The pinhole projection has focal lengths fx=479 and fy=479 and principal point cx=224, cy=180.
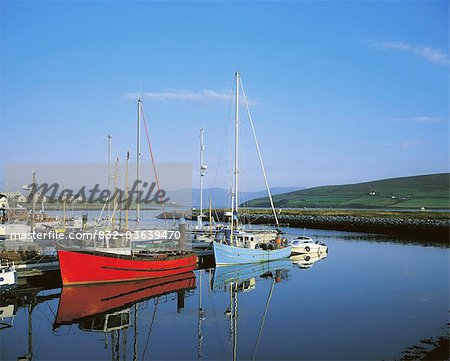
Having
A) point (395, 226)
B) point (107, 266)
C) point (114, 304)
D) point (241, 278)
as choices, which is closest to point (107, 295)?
point (114, 304)

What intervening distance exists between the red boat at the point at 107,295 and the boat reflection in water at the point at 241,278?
267 centimetres

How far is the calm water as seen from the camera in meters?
20.4

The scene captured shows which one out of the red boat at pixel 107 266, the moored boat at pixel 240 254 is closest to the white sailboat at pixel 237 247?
the moored boat at pixel 240 254

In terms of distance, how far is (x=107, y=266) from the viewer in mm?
31219

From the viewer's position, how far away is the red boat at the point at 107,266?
3009cm

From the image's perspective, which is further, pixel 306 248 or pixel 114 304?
pixel 306 248

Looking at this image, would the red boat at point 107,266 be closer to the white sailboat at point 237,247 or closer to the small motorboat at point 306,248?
the white sailboat at point 237,247

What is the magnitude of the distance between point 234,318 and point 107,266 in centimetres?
1005

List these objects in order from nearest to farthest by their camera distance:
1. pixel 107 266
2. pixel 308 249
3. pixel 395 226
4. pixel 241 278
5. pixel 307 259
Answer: pixel 107 266 → pixel 241 278 → pixel 307 259 → pixel 308 249 → pixel 395 226

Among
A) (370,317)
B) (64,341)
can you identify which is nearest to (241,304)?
(370,317)

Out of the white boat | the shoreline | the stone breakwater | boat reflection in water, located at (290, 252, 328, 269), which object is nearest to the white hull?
boat reflection in water, located at (290, 252, 328, 269)

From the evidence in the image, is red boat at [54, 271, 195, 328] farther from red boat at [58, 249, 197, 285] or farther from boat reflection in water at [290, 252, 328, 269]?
boat reflection in water at [290, 252, 328, 269]

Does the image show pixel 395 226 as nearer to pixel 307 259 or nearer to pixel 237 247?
pixel 307 259

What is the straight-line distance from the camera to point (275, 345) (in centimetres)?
2083
